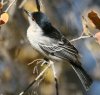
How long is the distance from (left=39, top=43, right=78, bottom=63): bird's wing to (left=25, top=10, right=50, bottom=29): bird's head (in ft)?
0.57

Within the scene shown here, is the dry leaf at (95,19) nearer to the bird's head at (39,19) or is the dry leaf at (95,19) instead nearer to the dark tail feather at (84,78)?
the bird's head at (39,19)

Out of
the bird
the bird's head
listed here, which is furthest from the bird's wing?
the bird's head

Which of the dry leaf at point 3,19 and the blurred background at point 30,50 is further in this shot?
the blurred background at point 30,50

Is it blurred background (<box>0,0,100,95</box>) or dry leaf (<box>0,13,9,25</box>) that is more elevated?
dry leaf (<box>0,13,9,25</box>)

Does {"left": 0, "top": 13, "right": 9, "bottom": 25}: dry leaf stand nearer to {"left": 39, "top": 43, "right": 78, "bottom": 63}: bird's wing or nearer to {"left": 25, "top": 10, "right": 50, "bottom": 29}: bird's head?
{"left": 25, "top": 10, "right": 50, "bottom": 29}: bird's head

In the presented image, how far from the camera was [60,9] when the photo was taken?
20.3ft

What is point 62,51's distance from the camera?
172 inches

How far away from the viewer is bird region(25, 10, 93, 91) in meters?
4.29

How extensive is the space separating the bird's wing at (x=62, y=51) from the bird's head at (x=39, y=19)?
6.9 inches

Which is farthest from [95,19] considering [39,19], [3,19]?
[39,19]

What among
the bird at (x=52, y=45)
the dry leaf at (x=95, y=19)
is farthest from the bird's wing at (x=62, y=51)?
the dry leaf at (x=95, y=19)

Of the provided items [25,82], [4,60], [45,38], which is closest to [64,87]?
[25,82]

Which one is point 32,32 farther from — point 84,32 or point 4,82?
point 4,82

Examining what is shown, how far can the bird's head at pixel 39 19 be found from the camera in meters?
4.07
